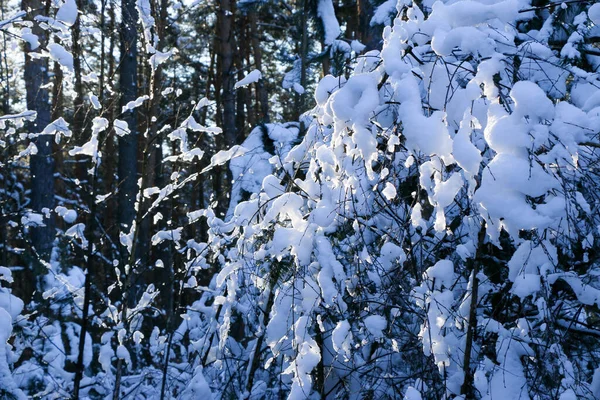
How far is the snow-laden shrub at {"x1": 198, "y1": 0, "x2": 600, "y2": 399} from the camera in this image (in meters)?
1.86

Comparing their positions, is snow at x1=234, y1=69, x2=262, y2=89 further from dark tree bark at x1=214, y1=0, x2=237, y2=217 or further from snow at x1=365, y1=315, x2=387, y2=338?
dark tree bark at x1=214, y1=0, x2=237, y2=217

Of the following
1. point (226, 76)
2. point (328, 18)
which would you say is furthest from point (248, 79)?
point (226, 76)

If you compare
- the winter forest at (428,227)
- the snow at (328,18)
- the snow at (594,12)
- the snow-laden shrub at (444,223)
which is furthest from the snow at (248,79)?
the snow at (328,18)

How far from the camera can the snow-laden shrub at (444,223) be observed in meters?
1.86

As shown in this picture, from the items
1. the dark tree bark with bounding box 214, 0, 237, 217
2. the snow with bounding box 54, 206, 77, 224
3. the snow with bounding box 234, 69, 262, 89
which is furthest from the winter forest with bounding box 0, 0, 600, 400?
the dark tree bark with bounding box 214, 0, 237, 217

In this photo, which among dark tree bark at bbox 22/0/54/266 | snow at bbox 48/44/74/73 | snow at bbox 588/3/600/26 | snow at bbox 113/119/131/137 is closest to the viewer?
snow at bbox 588/3/600/26

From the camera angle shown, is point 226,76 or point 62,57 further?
point 226,76

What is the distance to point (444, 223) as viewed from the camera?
195 centimetres

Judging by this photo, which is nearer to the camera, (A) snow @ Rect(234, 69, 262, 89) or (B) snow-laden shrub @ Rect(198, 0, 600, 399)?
(B) snow-laden shrub @ Rect(198, 0, 600, 399)

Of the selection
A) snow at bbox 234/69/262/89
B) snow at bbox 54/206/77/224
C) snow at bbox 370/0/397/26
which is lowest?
snow at bbox 54/206/77/224

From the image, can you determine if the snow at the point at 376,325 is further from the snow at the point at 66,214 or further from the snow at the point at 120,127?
the snow at the point at 66,214

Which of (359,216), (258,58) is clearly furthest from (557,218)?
(258,58)

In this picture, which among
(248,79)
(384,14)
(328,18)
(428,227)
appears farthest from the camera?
(328,18)

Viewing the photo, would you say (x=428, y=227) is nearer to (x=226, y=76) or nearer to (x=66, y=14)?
(x=66, y=14)
